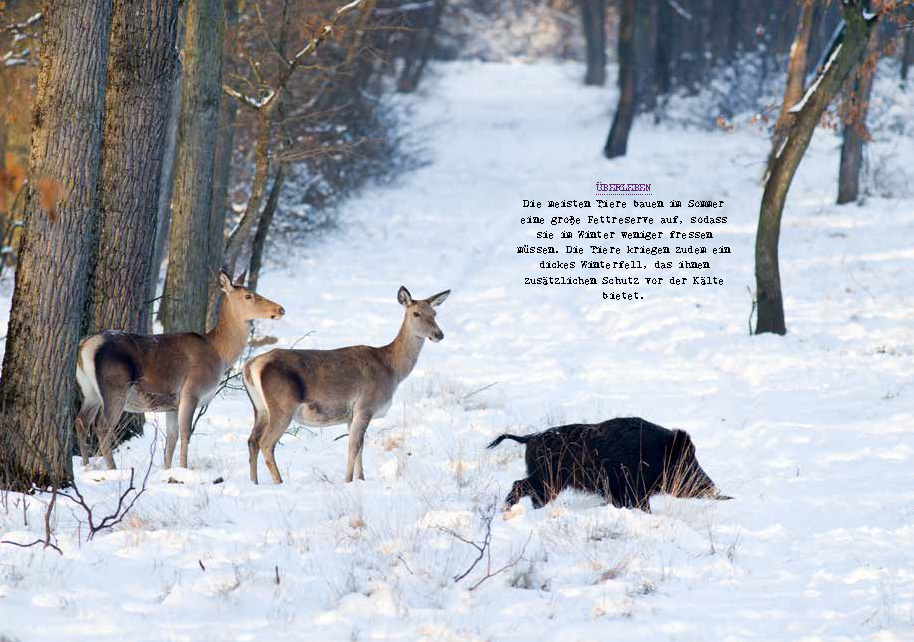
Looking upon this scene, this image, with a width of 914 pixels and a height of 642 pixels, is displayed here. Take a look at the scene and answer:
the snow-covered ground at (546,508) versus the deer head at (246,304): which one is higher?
the deer head at (246,304)

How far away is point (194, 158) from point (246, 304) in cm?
229

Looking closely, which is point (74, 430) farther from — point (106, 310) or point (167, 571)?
point (167, 571)

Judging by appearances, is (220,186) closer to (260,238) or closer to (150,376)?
(260,238)

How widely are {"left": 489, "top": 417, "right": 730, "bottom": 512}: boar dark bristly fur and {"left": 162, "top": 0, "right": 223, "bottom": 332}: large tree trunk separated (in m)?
4.67

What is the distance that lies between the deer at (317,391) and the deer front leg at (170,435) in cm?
66

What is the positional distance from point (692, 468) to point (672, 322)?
8.32 m

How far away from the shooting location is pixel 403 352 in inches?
336

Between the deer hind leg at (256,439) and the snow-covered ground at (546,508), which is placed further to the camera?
the deer hind leg at (256,439)

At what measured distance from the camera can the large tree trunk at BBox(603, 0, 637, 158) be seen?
32031 mm

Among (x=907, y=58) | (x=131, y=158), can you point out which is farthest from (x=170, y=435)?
(x=907, y=58)

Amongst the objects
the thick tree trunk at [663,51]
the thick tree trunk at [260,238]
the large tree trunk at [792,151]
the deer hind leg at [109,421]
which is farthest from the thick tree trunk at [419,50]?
the deer hind leg at [109,421]

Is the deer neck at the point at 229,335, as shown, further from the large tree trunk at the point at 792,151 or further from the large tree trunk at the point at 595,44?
the large tree trunk at the point at 595,44

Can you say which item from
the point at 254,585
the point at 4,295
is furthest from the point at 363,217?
the point at 254,585

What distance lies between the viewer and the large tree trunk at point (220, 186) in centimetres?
1191
